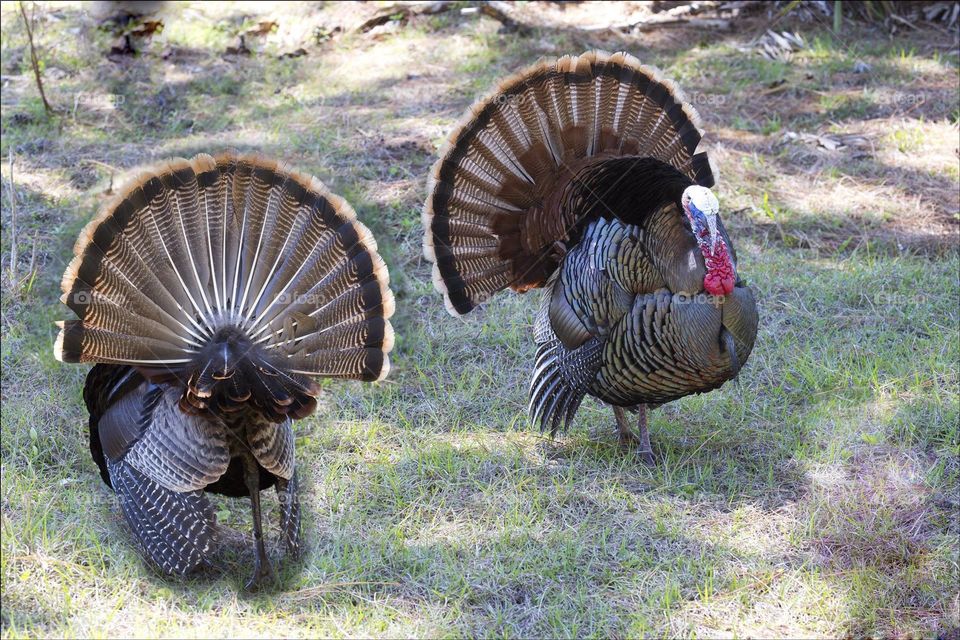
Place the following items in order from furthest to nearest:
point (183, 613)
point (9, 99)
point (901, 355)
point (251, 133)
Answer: point (9, 99) < point (251, 133) < point (901, 355) < point (183, 613)

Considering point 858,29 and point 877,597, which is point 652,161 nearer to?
point 877,597

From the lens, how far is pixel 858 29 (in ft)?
32.6

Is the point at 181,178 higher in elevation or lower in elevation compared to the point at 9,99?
higher

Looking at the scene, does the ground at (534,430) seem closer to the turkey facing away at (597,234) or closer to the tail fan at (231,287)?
the turkey facing away at (597,234)

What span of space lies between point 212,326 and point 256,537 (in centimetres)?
92

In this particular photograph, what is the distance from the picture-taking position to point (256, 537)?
429 cm

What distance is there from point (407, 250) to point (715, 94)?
11.4 feet

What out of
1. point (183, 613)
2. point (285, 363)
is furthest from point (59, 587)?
point (285, 363)

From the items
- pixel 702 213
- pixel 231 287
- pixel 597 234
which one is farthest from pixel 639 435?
pixel 231 287

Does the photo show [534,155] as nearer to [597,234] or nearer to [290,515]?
[597,234]

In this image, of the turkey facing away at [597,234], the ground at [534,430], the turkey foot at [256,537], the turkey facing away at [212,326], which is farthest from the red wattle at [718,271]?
the turkey foot at [256,537]

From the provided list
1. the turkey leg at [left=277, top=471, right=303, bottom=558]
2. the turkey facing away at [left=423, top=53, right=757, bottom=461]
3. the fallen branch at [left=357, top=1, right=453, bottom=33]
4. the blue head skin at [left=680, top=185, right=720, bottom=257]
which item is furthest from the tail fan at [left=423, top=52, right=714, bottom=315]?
the fallen branch at [left=357, top=1, right=453, bottom=33]

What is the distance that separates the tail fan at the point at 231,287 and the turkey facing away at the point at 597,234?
870 mm

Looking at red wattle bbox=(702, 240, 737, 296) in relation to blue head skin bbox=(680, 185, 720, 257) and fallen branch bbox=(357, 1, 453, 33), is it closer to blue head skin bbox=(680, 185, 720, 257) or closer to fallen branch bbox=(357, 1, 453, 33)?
blue head skin bbox=(680, 185, 720, 257)
